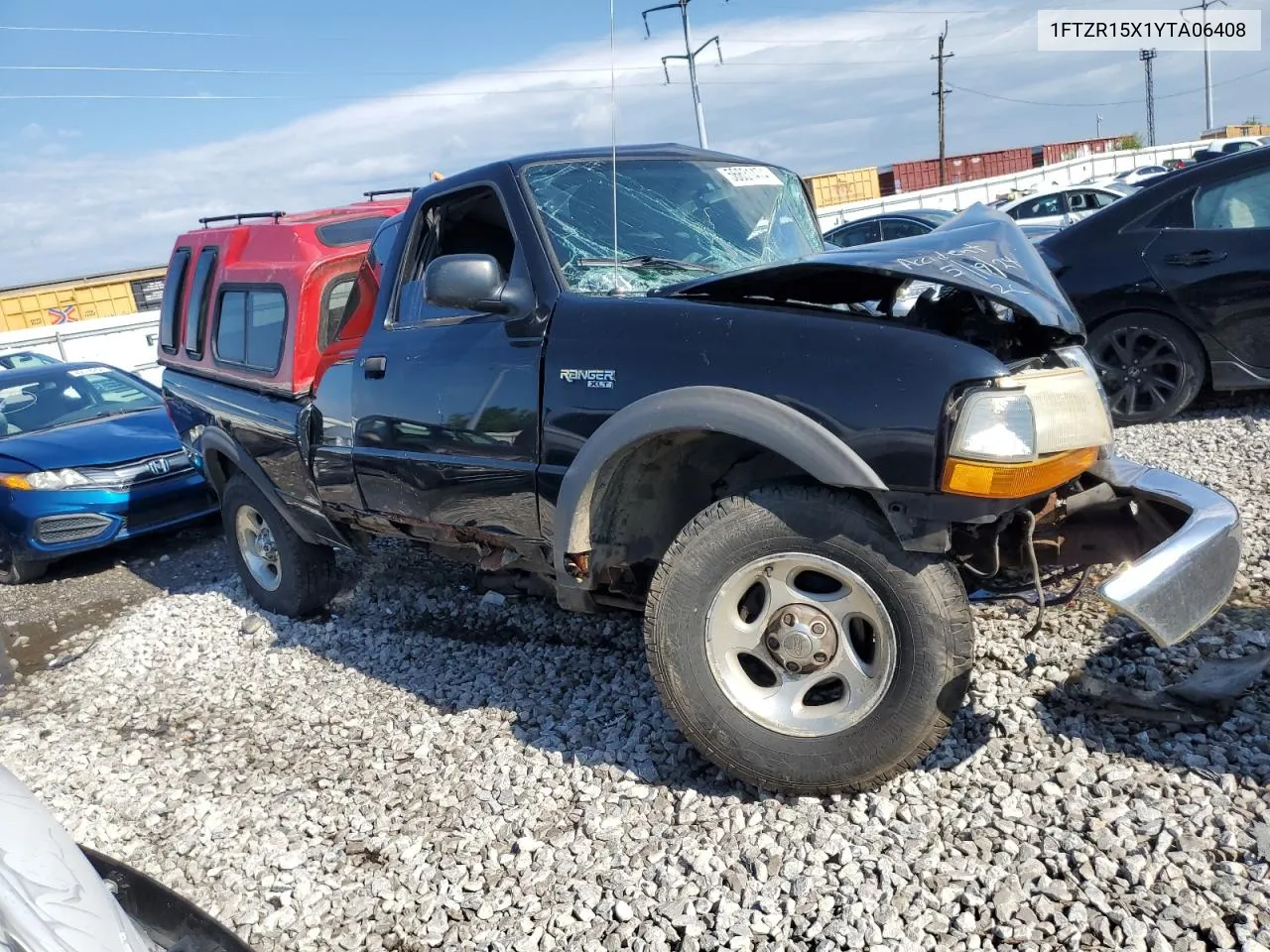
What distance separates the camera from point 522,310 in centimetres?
323

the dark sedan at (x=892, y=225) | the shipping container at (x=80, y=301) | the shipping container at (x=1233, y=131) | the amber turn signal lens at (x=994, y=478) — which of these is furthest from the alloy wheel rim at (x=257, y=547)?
the shipping container at (x=1233, y=131)

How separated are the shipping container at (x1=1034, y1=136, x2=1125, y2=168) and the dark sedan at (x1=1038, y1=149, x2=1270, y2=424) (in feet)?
152

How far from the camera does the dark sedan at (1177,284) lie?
18.4ft

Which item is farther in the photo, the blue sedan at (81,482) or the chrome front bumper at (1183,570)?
the blue sedan at (81,482)

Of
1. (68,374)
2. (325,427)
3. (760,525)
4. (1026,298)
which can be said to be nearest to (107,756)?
(325,427)

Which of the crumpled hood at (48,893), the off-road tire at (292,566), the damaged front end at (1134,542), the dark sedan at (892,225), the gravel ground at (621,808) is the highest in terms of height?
the dark sedan at (892,225)

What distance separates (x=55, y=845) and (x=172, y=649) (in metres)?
3.65

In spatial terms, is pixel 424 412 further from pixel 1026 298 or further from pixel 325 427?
pixel 1026 298

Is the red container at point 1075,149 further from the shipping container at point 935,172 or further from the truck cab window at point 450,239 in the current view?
the truck cab window at point 450,239

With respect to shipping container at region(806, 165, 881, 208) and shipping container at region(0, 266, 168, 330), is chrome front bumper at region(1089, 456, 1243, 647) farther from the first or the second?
shipping container at region(806, 165, 881, 208)

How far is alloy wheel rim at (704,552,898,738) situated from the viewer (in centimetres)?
261

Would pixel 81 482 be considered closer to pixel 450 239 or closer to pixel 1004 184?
pixel 450 239

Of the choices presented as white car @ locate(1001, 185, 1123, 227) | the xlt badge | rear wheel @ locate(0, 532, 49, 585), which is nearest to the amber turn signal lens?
the xlt badge

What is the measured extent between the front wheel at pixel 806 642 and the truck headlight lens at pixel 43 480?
19.0ft
